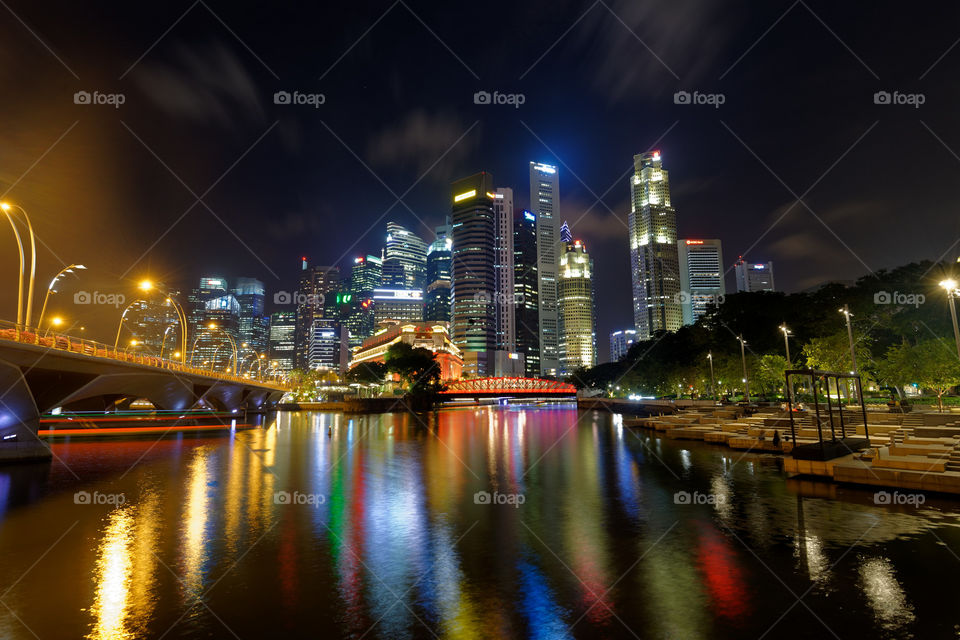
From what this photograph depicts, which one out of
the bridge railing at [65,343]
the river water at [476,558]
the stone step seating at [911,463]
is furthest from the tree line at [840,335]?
the bridge railing at [65,343]

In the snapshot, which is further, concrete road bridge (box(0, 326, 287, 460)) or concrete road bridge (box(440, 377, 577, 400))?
concrete road bridge (box(440, 377, 577, 400))

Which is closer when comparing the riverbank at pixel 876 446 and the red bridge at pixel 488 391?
the riverbank at pixel 876 446

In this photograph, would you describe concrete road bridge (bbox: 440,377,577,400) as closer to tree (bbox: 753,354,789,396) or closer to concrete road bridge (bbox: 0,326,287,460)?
concrete road bridge (bbox: 0,326,287,460)

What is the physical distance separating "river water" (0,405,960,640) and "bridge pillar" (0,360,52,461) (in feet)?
21.7

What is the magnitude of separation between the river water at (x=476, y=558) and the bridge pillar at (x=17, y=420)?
6599 mm

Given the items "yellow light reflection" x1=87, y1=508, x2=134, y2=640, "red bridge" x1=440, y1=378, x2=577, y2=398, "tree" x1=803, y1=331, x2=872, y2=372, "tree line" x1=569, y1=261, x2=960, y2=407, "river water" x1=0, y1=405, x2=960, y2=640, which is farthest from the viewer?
"red bridge" x1=440, y1=378, x2=577, y2=398

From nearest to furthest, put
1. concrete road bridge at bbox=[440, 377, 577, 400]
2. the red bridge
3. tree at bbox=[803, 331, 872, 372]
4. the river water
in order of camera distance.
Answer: the river water < tree at bbox=[803, 331, 872, 372] < concrete road bridge at bbox=[440, 377, 577, 400] < the red bridge

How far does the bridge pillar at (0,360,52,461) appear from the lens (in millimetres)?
28984

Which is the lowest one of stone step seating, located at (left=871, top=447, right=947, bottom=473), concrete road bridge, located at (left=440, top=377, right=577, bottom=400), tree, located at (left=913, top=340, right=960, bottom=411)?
stone step seating, located at (left=871, top=447, right=947, bottom=473)

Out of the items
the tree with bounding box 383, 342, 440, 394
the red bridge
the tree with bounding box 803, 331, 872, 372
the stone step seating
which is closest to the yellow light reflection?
the stone step seating

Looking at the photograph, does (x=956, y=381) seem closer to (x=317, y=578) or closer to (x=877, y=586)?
(x=877, y=586)

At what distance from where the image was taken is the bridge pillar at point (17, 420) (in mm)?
28984

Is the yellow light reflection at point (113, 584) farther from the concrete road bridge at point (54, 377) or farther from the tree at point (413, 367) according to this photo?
the tree at point (413, 367)

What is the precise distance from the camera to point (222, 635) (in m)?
8.68
